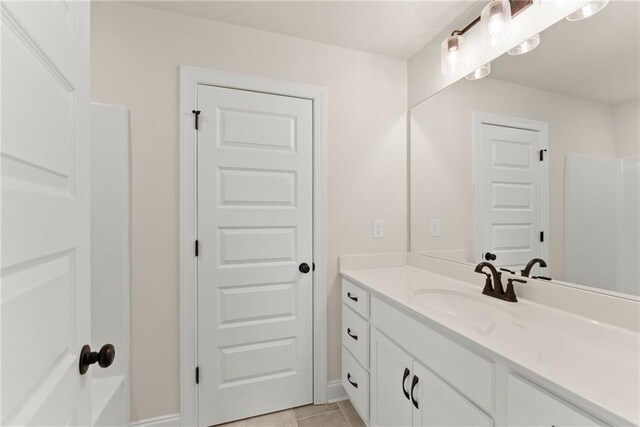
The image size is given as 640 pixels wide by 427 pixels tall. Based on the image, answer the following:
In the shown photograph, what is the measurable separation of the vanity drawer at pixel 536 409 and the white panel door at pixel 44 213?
105 centimetres

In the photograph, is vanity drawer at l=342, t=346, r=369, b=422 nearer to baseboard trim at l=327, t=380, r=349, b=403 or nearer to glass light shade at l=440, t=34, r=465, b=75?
baseboard trim at l=327, t=380, r=349, b=403

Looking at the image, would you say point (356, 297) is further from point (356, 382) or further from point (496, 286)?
point (496, 286)

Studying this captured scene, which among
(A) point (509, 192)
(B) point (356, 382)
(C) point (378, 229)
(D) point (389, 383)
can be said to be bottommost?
(B) point (356, 382)

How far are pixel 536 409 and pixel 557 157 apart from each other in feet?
3.27

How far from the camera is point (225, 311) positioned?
1717 millimetres

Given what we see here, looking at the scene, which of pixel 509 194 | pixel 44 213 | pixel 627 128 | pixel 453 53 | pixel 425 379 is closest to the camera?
pixel 44 213

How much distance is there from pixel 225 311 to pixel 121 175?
0.95m

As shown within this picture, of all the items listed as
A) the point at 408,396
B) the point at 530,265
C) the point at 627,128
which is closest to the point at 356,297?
the point at 408,396

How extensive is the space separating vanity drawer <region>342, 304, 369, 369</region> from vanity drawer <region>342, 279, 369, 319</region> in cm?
4

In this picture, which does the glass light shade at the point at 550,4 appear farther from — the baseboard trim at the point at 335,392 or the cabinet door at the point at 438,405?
the baseboard trim at the point at 335,392

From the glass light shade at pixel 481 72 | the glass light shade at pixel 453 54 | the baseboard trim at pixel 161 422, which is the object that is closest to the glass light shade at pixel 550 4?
the glass light shade at pixel 481 72

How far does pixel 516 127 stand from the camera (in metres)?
1.35

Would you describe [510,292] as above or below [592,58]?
below

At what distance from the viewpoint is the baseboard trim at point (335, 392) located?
1897 millimetres
